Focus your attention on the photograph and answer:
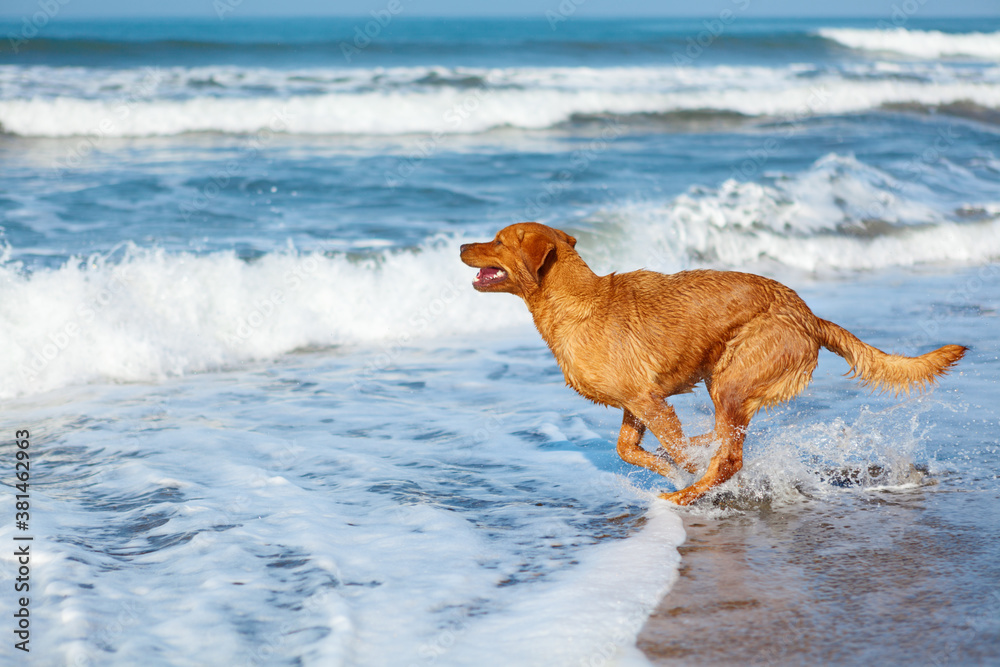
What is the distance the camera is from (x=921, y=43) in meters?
57.9

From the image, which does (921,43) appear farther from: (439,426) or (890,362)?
(890,362)

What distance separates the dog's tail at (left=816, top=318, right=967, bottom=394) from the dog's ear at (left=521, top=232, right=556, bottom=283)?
1.50 meters

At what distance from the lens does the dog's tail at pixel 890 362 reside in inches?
181

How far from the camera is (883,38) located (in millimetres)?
58438

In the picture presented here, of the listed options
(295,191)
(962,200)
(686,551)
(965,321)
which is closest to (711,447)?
(686,551)

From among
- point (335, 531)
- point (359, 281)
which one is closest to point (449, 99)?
point (359, 281)

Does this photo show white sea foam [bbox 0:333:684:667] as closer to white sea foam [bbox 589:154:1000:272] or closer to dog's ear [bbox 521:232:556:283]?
dog's ear [bbox 521:232:556:283]

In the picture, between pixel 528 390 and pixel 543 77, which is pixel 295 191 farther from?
pixel 543 77

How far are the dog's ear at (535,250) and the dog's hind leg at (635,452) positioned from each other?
3.23 feet

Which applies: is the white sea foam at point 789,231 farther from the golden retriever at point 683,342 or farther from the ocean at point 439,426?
the golden retriever at point 683,342

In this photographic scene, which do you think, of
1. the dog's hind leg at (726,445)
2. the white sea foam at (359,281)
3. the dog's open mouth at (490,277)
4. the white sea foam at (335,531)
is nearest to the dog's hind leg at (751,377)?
the dog's hind leg at (726,445)

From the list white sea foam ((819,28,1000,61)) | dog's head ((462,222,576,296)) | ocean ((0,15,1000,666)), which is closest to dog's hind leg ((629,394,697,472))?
ocean ((0,15,1000,666))

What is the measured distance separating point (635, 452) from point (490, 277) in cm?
128

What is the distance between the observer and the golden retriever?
4688 millimetres
